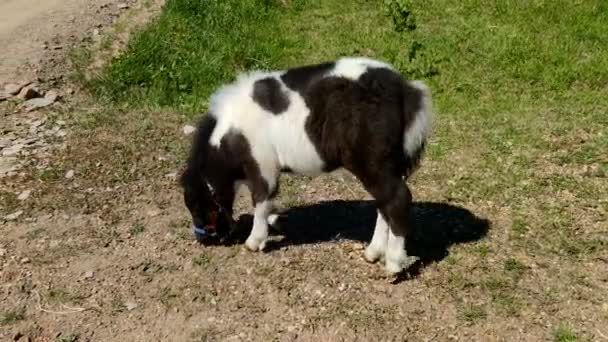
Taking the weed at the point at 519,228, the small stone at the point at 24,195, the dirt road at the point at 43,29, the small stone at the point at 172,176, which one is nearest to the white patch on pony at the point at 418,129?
the weed at the point at 519,228

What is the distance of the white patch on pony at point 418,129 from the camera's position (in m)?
5.39

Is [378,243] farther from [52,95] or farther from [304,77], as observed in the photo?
[52,95]

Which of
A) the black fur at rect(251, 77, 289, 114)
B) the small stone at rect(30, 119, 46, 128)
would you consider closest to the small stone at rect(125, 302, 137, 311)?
the black fur at rect(251, 77, 289, 114)

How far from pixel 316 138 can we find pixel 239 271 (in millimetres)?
1266

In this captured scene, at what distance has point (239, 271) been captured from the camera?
19.2ft

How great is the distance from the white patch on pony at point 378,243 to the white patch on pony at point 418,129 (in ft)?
2.35

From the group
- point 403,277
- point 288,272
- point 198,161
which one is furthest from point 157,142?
point 403,277

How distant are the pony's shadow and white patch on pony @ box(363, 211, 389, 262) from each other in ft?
0.82

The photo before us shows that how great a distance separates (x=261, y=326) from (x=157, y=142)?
3.39 m

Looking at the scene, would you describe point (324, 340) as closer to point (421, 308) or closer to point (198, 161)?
Answer: point (421, 308)

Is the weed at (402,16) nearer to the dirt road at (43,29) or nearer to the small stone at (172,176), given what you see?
the dirt road at (43,29)

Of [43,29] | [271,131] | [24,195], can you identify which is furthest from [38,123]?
[271,131]

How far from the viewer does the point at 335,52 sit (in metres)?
10.6

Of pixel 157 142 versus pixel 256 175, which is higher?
pixel 256 175
